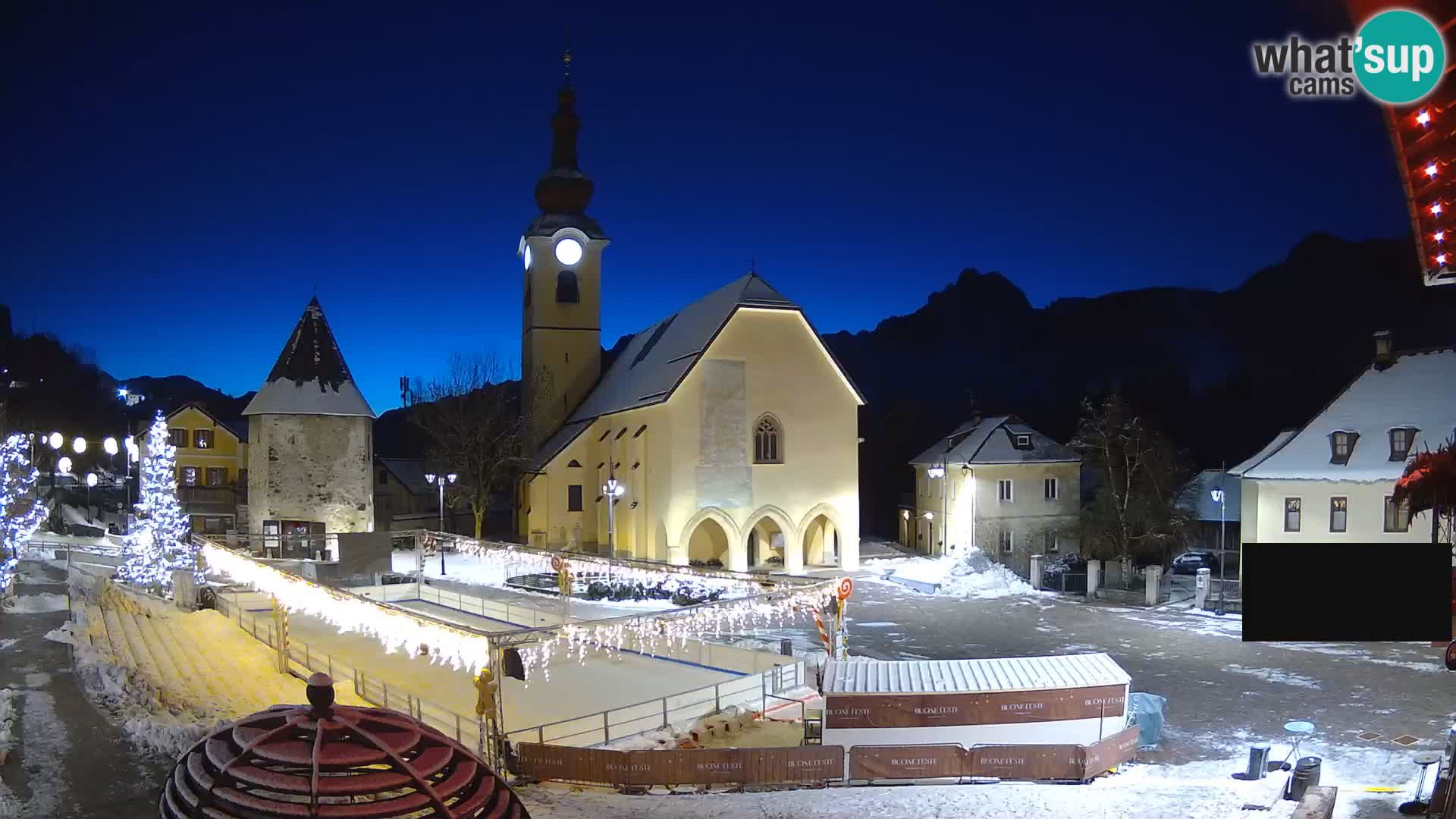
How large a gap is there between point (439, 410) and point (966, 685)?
134ft

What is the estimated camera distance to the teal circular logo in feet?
16.8

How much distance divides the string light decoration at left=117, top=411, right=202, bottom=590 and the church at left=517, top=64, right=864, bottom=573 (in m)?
14.0

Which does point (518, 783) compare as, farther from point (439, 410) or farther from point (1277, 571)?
point (439, 410)

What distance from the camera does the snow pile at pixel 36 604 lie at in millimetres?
25406

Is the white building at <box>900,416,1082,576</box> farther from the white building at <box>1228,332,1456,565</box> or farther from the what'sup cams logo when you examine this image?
the what'sup cams logo

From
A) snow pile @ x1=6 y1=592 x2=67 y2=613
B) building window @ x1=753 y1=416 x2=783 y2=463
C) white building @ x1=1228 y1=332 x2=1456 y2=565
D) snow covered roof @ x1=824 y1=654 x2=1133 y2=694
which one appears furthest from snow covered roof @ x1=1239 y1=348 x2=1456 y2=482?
snow pile @ x1=6 y1=592 x2=67 y2=613

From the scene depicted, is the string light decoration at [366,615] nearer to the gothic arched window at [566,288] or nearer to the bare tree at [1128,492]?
the bare tree at [1128,492]

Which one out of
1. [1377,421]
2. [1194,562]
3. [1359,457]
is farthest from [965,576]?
[1194,562]

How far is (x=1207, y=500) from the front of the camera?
4759 cm

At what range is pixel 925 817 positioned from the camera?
1166 centimetres

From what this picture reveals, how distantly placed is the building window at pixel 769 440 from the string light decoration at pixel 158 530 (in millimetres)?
20328

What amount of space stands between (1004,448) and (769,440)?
10936 mm

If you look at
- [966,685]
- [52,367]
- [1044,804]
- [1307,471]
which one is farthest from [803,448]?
[52,367]

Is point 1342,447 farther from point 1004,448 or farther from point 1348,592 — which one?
point 1348,592
